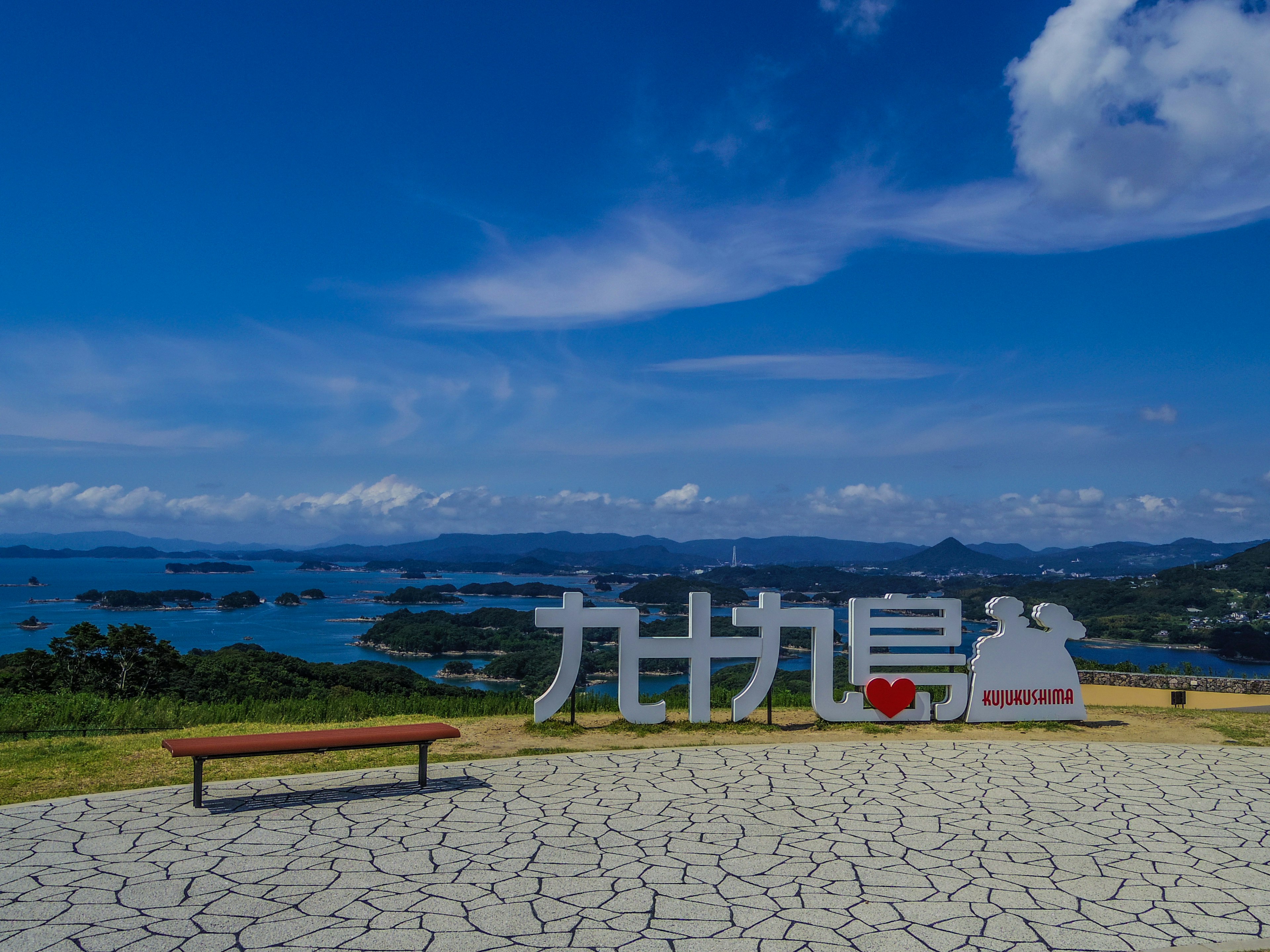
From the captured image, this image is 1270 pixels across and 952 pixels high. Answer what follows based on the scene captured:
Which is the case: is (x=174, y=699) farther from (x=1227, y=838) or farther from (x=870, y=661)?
(x=1227, y=838)

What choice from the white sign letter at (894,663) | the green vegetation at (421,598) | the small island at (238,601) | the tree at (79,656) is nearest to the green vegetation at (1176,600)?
the white sign letter at (894,663)

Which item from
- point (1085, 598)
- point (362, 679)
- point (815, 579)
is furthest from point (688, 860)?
point (815, 579)

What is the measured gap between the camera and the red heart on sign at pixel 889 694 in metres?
11.9

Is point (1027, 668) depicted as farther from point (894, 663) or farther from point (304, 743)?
point (304, 743)

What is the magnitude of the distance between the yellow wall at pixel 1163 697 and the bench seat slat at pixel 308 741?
16270 mm

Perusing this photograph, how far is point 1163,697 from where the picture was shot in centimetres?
1989

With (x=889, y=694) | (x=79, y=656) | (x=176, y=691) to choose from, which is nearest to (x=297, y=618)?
(x=79, y=656)

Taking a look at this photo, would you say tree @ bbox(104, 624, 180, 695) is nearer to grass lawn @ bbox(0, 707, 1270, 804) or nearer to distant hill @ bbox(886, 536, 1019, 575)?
grass lawn @ bbox(0, 707, 1270, 804)

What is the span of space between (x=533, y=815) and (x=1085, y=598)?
67.5 metres

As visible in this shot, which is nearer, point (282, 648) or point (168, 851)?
point (168, 851)

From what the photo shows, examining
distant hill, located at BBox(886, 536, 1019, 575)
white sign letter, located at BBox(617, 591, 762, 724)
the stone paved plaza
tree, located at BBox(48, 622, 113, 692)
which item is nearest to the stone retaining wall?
the stone paved plaza

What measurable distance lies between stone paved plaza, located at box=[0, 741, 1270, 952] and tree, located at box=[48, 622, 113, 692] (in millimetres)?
10789

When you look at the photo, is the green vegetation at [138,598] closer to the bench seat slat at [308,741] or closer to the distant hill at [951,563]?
the distant hill at [951,563]

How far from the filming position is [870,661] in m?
12.1
